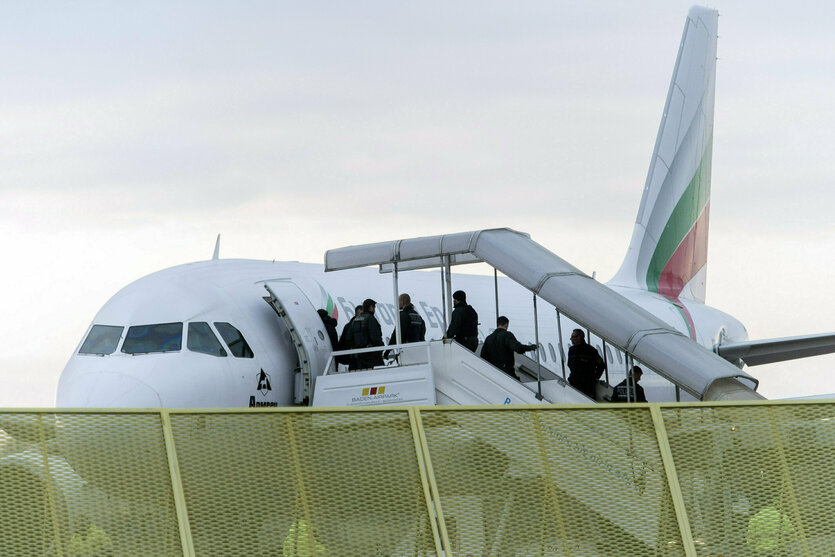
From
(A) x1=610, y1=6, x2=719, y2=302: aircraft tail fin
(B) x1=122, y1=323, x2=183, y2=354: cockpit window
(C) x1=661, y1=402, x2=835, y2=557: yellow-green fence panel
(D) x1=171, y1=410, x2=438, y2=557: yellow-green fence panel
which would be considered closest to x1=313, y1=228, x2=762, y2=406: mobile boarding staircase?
(B) x1=122, y1=323, x2=183, y2=354: cockpit window

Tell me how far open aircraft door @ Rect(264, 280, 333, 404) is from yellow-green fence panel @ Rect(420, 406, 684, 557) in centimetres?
741

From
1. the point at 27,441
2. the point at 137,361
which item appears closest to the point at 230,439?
the point at 27,441

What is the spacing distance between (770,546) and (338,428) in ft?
10.3

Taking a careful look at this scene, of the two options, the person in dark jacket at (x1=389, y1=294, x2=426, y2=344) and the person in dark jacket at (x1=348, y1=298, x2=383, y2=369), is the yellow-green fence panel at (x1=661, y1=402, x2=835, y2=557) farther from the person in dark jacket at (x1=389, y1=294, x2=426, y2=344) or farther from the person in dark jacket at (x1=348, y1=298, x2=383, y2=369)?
the person in dark jacket at (x1=389, y1=294, x2=426, y2=344)

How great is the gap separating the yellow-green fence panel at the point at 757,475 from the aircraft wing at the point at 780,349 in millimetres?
14383

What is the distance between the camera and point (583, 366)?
15664mm

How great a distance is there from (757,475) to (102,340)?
9009 millimetres

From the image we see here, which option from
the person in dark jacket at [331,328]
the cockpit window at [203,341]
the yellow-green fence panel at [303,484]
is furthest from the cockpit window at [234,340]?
the yellow-green fence panel at [303,484]

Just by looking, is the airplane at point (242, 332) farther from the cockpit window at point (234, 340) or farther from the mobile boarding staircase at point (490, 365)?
the mobile boarding staircase at point (490, 365)

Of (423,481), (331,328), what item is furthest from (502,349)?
(423,481)

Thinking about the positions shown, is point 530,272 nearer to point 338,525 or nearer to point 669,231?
point 338,525

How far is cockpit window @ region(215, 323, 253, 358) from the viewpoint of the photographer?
1444 centimetres

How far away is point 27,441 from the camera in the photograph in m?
7.21

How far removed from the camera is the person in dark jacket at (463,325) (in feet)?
49.7
